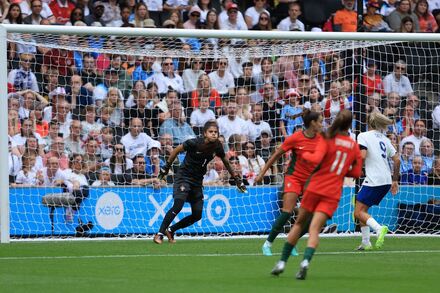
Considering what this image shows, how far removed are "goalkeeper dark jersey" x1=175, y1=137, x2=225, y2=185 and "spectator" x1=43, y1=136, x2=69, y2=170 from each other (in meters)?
2.59

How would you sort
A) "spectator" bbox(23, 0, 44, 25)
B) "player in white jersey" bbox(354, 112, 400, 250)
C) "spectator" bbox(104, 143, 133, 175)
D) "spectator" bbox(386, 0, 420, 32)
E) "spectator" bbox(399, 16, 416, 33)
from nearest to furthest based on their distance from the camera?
"player in white jersey" bbox(354, 112, 400, 250) < "spectator" bbox(104, 143, 133, 175) < "spectator" bbox(23, 0, 44, 25) < "spectator" bbox(399, 16, 416, 33) < "spectator" bbox(386, 0, 420, 32)

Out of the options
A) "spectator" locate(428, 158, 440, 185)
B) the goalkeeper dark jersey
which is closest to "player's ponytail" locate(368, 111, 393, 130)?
the goalkeeper dark jersey

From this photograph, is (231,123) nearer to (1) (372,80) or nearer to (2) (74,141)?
(1) (372,80)

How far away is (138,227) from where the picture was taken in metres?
19.6

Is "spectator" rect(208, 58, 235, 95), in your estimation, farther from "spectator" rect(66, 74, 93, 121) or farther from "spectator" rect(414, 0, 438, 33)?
"spectator" rect(414, 0, 438, 33)

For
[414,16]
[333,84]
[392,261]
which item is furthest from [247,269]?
[414,16]

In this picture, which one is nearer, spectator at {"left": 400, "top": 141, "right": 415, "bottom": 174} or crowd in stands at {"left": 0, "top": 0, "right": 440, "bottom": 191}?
crowd in stands at {"left": 0, "top": 0, "right": 440, "bottom": 191}

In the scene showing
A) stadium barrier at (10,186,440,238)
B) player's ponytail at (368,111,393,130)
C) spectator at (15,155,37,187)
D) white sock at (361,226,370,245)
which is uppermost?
player's ponytail at (368,111,393,130)

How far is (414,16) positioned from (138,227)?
34.3 feet

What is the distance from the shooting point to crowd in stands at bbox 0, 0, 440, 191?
19562mm

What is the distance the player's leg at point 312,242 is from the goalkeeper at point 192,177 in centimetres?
584

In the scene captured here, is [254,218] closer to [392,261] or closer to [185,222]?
[185,222]

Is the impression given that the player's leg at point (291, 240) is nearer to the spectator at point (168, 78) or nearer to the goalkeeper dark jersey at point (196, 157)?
the goalkeeper dark jersey at point (196, 157)

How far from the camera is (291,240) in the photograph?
39.3 feet
